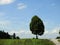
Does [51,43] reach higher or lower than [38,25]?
lower

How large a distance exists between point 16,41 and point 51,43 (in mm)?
9285

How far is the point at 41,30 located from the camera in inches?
3317

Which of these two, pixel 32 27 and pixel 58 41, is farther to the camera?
pixel 32 27

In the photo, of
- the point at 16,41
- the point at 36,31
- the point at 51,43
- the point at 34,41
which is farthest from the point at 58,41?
the point at 36,31

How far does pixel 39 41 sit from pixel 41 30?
24.1 meters

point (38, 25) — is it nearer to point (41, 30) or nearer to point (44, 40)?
point (41, 30)

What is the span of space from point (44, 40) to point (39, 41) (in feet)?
7.52

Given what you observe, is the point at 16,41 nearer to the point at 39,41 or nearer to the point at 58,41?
the point at 39,41

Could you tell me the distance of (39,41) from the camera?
60281mm

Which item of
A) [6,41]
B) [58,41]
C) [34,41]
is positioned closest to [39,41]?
[34,41]

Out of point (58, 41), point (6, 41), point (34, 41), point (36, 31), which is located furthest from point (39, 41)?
point (36, 31)

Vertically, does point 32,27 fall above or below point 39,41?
above

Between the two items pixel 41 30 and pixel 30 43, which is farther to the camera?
pixel 41 30

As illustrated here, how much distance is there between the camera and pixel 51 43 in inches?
2357
